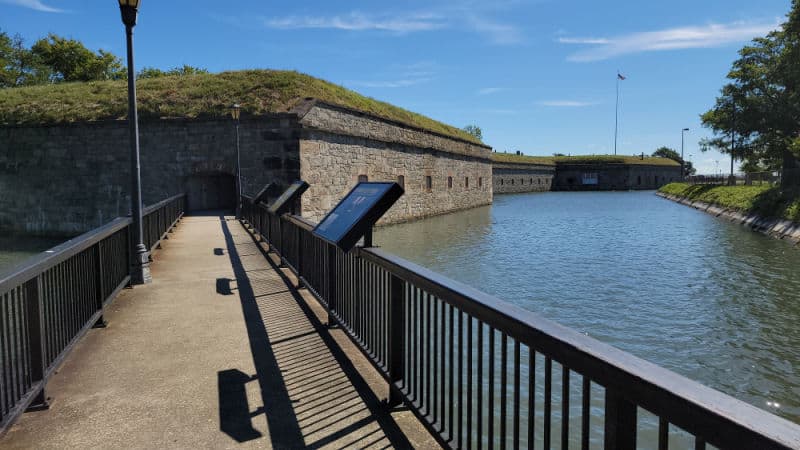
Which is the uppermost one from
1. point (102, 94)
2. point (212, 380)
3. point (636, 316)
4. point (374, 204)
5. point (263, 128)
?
point (102, 94)

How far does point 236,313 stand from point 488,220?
75.6 feet

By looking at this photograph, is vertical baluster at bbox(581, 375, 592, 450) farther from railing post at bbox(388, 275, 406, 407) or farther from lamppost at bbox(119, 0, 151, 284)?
lamppost at bbox(119, 0, 151, 284)

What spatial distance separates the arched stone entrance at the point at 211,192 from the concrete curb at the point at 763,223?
21.9 metres

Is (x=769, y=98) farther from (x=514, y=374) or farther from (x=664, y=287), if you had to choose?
(x=514, y=374)

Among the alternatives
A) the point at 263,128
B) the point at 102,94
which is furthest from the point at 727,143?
the point at 102,94

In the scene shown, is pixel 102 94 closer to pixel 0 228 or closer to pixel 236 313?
pixel 0 228

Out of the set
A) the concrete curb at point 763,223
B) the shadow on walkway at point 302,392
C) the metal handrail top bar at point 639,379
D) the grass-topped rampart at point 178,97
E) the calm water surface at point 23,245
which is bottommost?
the calm water surface at point 23,245

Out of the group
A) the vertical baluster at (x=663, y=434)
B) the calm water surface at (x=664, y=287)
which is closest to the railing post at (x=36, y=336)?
the vertical baluster at (x=663, y=434)

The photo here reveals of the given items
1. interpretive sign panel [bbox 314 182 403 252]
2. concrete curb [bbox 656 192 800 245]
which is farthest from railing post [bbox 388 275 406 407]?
concrete curb [bbox 656 192 800 245]

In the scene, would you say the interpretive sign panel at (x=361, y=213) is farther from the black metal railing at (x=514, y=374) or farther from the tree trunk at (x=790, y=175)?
the tree trunk at (x=790, y=175)

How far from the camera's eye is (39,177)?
70.4 feet

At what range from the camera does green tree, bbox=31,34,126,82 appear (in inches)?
1831

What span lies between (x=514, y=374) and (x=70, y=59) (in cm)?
5635

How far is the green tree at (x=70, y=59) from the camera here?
4650cm
